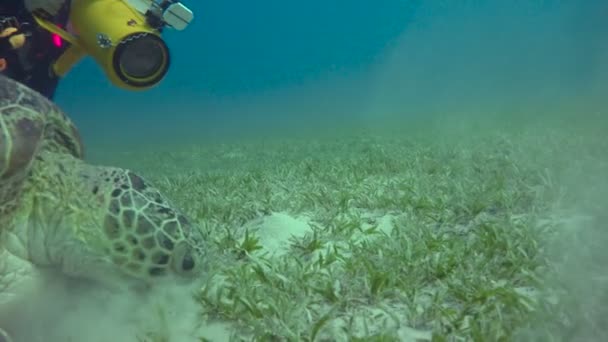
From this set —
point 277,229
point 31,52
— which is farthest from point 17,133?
point 31,52

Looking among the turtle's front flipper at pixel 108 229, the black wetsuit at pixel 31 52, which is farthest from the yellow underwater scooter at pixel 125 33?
the turtle's front flipper at pixel 108 229

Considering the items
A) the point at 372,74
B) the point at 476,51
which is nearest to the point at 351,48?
the point at 372,74

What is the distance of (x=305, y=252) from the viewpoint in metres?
2.20

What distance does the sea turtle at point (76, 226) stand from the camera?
1.55m

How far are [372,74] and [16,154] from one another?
71383 mm

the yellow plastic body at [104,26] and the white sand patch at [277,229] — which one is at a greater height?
the yellow plastic body at [104,26]

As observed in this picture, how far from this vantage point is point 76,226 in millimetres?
1628

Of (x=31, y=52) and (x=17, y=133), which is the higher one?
(x=31, y=52)

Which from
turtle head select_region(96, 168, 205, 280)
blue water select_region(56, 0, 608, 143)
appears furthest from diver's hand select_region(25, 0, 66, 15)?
blue water select_region(56, 0, 608, 143)

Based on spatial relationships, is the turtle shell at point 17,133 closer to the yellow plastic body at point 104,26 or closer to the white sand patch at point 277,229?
the yellow plastic body at point 104,26

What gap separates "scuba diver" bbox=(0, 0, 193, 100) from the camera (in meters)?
2.38

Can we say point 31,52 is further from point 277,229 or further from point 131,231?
point 277,229

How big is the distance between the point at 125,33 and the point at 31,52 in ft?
2.97

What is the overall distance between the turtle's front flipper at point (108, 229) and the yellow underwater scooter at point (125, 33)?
2.96 feet
